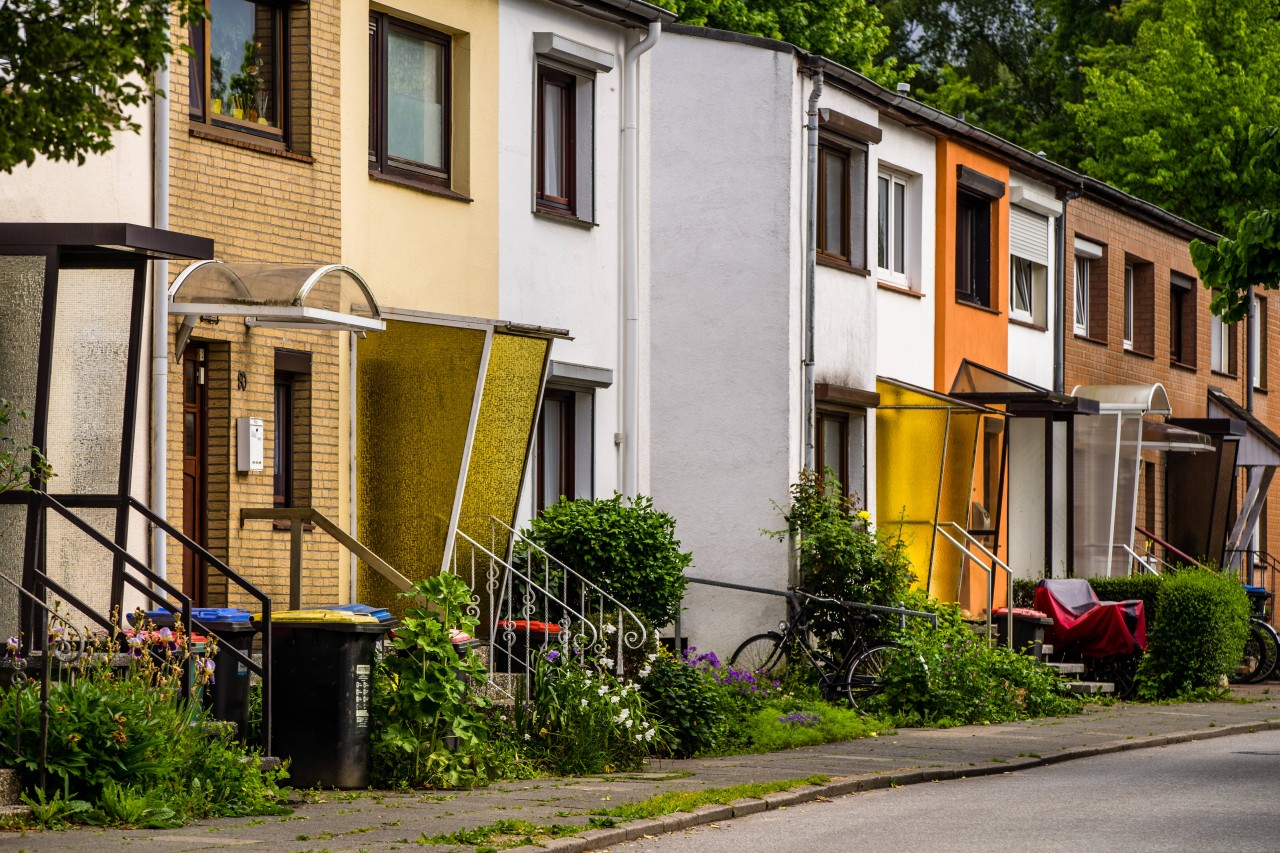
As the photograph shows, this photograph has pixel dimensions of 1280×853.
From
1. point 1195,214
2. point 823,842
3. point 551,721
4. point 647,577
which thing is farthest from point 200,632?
point 1195,214

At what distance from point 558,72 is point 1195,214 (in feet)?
82.6

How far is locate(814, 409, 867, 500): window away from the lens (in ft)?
76.8

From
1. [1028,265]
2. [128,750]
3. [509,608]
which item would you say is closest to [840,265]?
[1028,265]

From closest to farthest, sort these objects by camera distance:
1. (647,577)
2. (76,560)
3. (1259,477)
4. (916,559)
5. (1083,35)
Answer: (76,560)
(647,577)
(916,559)
(1259,477)
(1083,35)

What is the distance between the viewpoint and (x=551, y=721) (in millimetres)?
14758

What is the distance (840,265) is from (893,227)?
2.75 metres

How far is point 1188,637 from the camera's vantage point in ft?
78.4

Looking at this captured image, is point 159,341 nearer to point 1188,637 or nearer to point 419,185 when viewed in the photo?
point 419,185

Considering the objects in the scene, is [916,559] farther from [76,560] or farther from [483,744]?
[76,560]

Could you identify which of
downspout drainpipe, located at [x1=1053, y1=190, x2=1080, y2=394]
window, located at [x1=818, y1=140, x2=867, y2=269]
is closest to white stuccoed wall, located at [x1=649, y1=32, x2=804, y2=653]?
window, located at [x1=818, y1=140, x2=867, y2=269]

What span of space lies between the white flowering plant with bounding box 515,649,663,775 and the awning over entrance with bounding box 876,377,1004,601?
30.7ft

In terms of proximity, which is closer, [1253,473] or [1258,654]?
[1258,654]

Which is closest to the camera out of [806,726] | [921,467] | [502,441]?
[502,441]

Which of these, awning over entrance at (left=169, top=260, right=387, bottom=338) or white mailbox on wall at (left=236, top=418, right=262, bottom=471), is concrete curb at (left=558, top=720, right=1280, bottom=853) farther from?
white mailbox on wall at (left=236, top=418, right=262, bottom=471)
